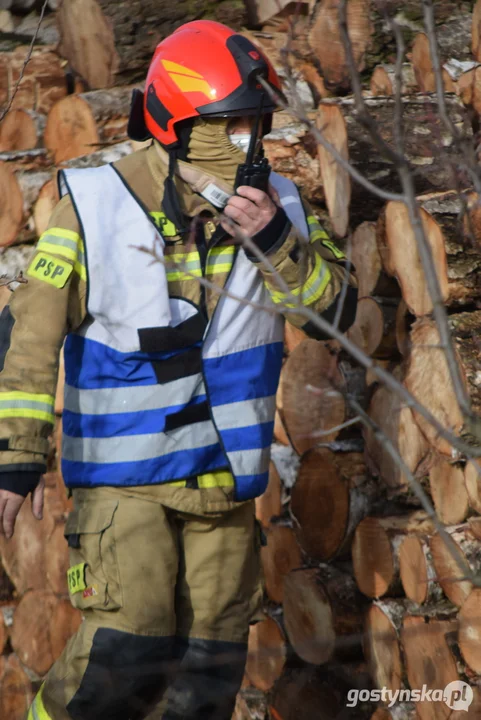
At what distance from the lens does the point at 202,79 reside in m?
2.62

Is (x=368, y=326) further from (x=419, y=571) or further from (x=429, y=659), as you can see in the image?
(x=429, y=659)

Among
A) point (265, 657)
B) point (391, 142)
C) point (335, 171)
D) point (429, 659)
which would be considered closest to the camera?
point (429, 659)

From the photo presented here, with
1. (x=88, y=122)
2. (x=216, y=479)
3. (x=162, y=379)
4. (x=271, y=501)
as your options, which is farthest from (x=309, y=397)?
(x=88, y=122)

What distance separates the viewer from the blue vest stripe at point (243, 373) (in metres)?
2.69

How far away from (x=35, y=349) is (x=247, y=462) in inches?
25.8

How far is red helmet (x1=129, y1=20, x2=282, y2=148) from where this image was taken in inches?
102

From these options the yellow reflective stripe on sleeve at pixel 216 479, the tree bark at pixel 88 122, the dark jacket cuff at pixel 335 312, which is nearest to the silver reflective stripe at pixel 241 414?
the yellow reflective stripe on sleeve at pixel 216 479

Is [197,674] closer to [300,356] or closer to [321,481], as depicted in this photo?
[321,481]

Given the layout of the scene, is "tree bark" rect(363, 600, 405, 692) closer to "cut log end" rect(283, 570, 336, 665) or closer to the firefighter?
"cut log end" rect(283, 570, 336, 665)

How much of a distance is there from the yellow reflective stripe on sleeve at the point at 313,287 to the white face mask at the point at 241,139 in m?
0.36

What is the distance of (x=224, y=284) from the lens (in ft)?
8.81

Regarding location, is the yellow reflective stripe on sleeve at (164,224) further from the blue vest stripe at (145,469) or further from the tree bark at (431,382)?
the tree bark at (431,382)

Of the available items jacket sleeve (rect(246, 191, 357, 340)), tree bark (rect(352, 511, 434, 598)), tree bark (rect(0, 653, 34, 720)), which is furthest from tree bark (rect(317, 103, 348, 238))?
tree bark (rect(0, 653, 34, 720))

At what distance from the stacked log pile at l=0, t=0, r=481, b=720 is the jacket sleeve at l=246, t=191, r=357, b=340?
238 mm
